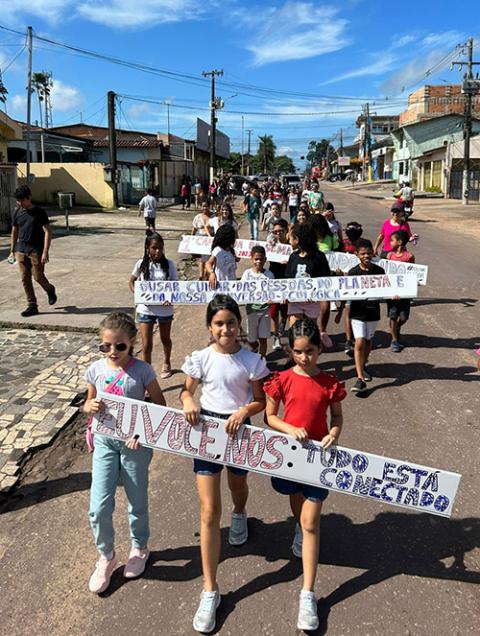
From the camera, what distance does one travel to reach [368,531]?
3.54 meters

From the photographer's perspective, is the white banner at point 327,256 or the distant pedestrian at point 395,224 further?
the distant pedestrian at point 395,224

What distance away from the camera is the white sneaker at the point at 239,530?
3.41 meters

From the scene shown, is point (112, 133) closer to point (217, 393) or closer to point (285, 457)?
point (217, 393)

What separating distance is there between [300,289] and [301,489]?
138 inches

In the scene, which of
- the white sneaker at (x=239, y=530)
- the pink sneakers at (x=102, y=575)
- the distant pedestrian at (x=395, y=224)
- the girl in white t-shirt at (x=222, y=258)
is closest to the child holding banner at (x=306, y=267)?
the girl in white t-shirt at (x=222, y=258)

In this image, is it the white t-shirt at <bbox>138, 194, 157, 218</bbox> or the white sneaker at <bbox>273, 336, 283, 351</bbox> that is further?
the white t-shirt at <bbox>138, 194, 157, 218</bbox>

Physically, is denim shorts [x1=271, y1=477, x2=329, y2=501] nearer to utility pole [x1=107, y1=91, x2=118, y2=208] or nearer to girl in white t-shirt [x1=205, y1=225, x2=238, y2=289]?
girl in white t-shirt [x1=205, y1=225, x2=238, y2=289]

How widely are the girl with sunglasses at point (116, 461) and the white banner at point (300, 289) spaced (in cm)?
289

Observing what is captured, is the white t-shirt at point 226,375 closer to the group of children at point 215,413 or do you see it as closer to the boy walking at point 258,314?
the group of children at point 215,413

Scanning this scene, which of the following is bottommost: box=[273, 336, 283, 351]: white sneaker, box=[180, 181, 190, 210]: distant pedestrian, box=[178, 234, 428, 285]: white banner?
box=[273, 336, 283, 351]: white sneaker

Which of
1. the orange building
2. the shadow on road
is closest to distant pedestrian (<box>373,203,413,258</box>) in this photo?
the shadow on road

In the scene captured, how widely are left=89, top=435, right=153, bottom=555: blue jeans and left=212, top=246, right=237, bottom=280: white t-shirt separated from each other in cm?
389

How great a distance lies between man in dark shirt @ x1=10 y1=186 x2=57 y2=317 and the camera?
332 inches

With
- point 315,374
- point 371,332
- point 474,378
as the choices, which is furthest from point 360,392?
point 315,374
